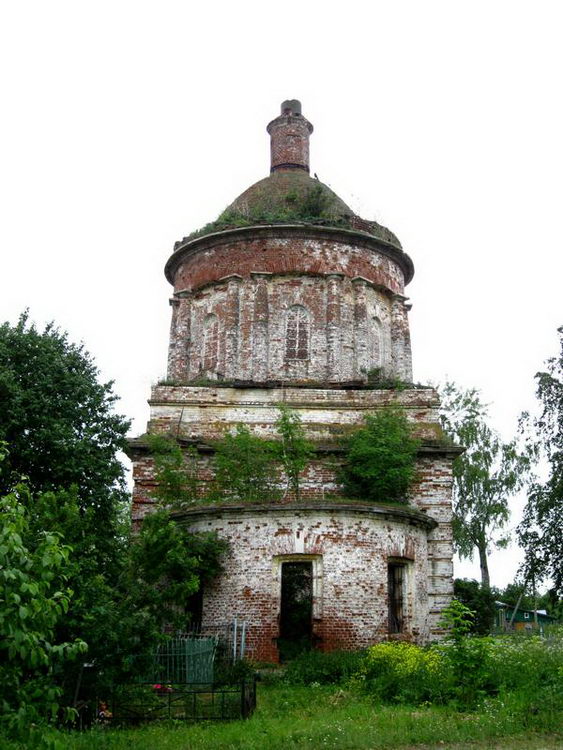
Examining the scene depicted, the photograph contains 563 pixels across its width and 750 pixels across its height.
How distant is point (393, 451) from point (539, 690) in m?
6.85

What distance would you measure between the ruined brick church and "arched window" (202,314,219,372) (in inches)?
1.5


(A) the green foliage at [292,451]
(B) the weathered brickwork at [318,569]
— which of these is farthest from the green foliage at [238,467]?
(B) the weathered brickwork at [318,569]

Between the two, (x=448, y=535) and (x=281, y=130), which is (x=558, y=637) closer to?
(x=448, y=535)

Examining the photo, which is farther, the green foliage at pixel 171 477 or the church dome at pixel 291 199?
the church dome at pixel 291 199

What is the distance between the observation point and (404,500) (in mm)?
17000

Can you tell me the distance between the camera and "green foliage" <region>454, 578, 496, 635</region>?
22352 mm

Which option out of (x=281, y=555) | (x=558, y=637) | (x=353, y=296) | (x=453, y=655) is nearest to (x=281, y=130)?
(x=353, y=296)

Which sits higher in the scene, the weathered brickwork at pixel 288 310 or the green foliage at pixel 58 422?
the weathered brickwork at pixel 288 310

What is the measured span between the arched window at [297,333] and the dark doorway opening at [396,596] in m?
6.90

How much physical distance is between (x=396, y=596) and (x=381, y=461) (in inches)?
111

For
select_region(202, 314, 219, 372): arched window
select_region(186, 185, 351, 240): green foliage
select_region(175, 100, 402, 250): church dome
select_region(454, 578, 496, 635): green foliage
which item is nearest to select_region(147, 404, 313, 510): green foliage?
select_region(202, 314, 219, 372): arched window

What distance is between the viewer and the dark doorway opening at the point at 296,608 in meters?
14.6

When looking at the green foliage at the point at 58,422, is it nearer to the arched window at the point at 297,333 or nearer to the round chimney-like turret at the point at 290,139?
the arched window at the point at 297,333

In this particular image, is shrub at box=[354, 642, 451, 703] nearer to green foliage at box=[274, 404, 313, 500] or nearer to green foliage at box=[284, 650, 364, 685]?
green foliage at box=[284, 650, 364, 685]
